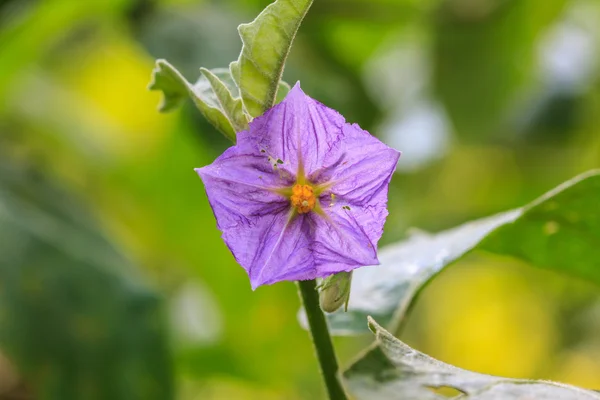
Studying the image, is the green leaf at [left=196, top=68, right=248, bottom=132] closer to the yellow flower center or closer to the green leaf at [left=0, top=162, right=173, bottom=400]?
the yellow flower center

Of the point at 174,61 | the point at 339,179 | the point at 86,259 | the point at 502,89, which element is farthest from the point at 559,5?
the point at 339,179

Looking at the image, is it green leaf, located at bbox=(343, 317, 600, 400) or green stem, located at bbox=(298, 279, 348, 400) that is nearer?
green leaf, located at bbox=(343, 317, 600, 400)

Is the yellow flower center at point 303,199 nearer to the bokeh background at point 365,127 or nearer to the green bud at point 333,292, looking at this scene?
the green bud at point 333,292

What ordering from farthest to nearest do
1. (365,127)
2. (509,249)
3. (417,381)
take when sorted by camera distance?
(365,127) → (509,249) → (417,381)

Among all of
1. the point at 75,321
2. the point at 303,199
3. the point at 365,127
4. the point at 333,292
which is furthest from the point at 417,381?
the point at 365,127

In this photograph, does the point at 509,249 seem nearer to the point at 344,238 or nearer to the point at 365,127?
the point at 344,238

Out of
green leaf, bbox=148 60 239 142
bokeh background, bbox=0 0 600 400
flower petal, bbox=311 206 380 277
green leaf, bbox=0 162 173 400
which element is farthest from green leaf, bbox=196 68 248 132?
bokeh background, bbox=0 0 600 400

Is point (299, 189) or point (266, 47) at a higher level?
point (266, 47)
